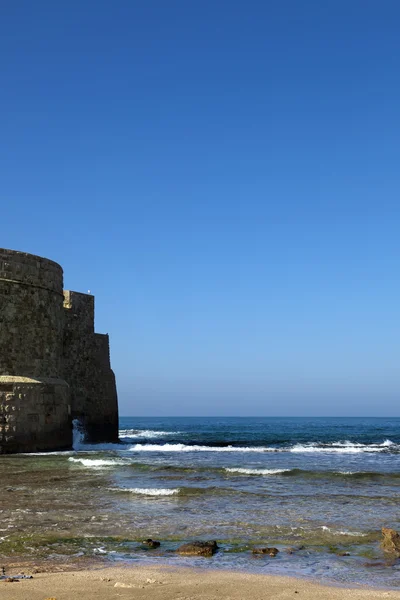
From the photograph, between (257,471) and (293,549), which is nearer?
(293,549)

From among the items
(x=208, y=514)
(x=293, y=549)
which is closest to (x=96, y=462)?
(x=208, y=514)

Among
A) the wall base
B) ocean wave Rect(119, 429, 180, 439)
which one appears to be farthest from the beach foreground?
ocean wave Rect(119, 429, 180, 439)

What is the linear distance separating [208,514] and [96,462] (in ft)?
30.5

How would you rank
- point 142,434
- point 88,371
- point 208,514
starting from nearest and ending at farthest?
point 208,514, point 88,371, point 142,434

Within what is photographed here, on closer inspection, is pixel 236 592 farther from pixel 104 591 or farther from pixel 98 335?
pixel 98 335

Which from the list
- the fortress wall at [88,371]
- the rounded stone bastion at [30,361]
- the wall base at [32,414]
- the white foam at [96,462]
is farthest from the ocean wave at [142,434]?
the white foam at [96,462]

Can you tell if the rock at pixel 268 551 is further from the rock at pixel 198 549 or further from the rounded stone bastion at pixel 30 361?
the rounded stone bastion at pixel 30 361

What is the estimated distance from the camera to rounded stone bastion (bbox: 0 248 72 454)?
70.0 ft

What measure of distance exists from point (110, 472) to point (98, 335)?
13473mm

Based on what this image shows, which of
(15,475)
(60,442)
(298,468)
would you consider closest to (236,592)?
(15,475)

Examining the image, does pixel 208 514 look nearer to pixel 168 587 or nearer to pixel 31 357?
pixel 168 587

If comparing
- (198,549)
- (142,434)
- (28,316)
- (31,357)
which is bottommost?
(142,434)

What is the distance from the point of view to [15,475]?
15.8 m

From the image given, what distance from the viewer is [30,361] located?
74.0 ft
